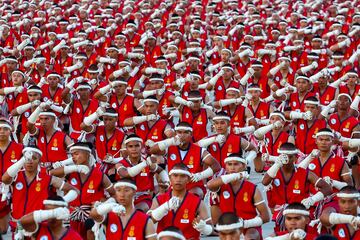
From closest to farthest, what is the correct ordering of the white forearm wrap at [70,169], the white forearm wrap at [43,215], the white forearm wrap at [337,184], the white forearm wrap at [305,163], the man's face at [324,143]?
1. the white forearm wrap at [43,215]
2. the white forearm wrap at [70,169]
3. the white forearm wrap at [337,184]
4. the white forearm wrap at [305,163]
5. the man's face at [324,143]

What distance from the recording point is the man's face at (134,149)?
11914mm

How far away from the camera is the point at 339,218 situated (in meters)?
9.71

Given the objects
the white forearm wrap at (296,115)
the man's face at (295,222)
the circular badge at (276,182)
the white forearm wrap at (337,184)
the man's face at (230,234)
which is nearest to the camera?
the man's face at (230,234)

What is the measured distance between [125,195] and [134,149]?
84.7 inches

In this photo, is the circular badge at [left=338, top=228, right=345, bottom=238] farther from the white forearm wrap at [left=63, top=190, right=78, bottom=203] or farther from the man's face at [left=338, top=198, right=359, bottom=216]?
the white forearm wrap at [left=63, top=190, right=78, bottom=203]

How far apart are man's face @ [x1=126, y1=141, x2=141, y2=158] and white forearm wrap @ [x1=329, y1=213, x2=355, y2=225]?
120 inches

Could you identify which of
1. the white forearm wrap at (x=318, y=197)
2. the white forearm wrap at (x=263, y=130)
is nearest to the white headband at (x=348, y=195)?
the white forearm wrap at (x=318, y=197)

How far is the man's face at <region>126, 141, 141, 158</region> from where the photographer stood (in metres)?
11.9

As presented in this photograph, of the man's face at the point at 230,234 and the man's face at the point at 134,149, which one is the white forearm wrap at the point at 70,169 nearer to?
the man's face at the point at 134,149

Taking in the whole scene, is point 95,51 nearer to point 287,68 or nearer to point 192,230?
point 287,68

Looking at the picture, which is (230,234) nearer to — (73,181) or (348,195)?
(348,195)

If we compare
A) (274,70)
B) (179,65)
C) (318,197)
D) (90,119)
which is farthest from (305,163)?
(179,65)

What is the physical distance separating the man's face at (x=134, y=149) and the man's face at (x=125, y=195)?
6.66ft

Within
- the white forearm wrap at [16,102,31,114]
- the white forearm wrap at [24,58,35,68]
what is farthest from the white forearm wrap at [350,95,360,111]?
the white forearm wrap at [24,58,35,68]
